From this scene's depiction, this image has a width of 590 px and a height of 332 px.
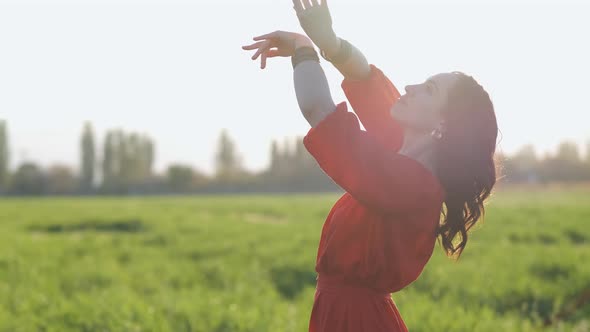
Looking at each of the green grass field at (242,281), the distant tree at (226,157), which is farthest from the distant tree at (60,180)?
the green grass field at (242,281)

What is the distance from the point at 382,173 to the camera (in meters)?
1.51

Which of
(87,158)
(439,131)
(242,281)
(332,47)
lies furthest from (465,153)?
(87,158)

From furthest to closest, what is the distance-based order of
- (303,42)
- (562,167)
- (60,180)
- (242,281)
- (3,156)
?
(60,180) < (3,156) < (562,167) < (242,281) < (303,42)

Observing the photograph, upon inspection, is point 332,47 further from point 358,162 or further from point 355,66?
point 358,162

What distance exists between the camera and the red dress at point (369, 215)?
150 cm

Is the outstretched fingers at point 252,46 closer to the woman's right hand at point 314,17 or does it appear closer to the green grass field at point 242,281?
the woman's right hand at point 314,17

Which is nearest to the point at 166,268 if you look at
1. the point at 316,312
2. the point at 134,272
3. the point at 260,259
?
the point at 134,272

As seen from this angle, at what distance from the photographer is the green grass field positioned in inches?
168

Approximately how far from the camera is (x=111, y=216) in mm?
15102

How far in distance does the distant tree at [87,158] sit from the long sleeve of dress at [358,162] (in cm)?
6174

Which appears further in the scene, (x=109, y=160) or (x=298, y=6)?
(x=109, y=160)

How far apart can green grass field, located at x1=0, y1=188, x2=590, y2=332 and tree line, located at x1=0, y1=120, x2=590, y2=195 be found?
41.6m

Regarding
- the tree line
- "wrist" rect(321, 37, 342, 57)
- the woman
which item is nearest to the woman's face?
the woman

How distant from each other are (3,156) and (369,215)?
6204 cm
